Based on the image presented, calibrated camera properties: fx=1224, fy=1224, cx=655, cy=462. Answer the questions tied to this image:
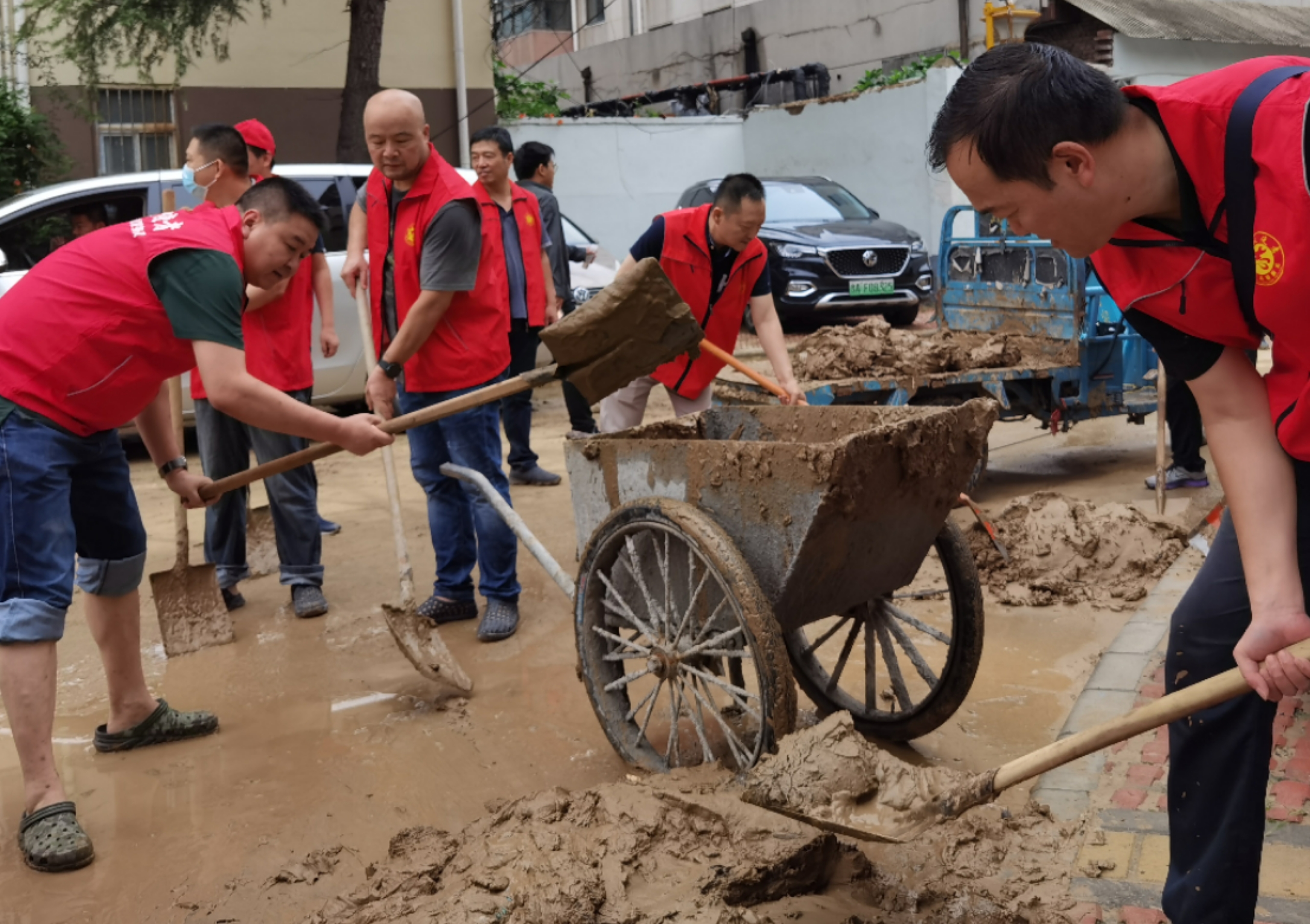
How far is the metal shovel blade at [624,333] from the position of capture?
3.71m

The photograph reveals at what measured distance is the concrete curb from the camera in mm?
3338

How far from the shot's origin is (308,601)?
17.4 ft

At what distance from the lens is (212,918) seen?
2.99 metres

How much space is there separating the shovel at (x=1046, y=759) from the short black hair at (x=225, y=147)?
3832 millimetres

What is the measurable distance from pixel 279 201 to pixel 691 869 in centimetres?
217

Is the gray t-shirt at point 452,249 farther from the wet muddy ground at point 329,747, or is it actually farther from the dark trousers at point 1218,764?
the dark trousers at point 1218,764

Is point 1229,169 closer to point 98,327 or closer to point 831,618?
point 98,327

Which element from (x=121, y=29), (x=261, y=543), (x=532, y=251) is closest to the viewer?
(x=261, y=543)

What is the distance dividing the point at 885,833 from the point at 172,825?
2.10 m

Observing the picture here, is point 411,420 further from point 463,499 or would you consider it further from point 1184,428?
point 1184,428

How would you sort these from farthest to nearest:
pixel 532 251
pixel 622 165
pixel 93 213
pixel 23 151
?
pixel 622 165, pixel 23 151, pixel 93 213, pixel 532 251

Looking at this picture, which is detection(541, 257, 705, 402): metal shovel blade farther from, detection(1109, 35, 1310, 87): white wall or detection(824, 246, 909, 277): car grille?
detection(1109, 35, 1310, 87): white wall

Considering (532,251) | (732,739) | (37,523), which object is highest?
(532,251)

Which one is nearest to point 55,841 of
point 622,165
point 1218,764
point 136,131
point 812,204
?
point 1218,764
